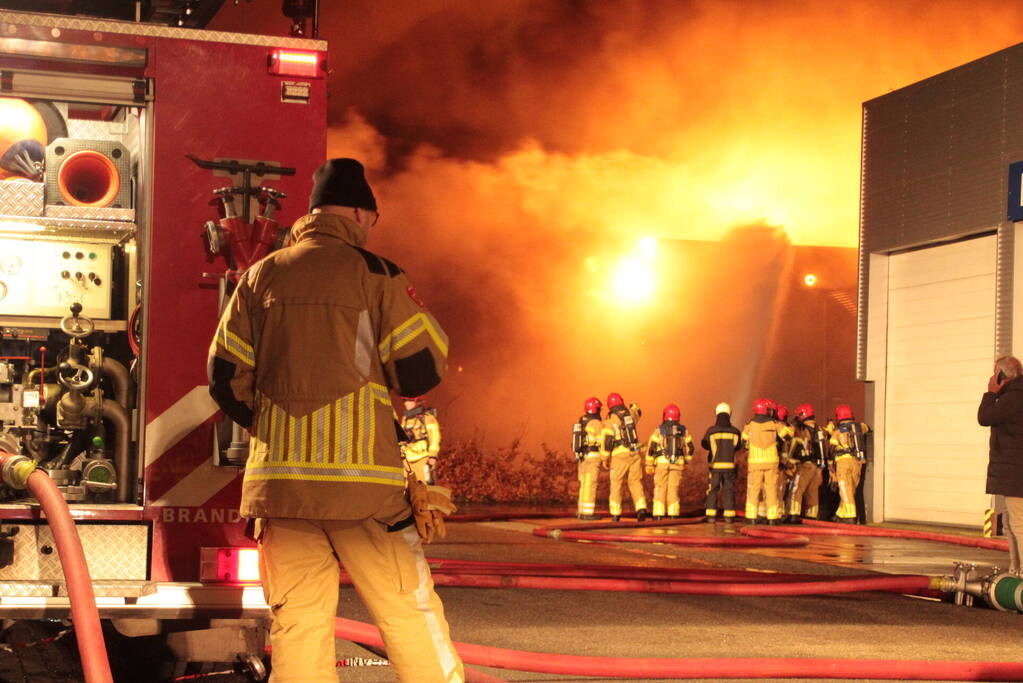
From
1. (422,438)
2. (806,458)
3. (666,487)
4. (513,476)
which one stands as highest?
(422,438)

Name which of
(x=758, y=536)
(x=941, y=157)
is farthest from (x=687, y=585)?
(x=941, y=157)

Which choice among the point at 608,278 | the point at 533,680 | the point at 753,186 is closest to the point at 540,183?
the point at 608,278

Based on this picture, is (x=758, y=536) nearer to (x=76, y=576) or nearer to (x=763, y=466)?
(x=763, y=466)

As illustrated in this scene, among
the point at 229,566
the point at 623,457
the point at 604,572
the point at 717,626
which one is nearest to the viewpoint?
the point at 229,566

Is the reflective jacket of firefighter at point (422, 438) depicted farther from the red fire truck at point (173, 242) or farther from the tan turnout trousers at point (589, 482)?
the red fire truck at point (173, 242)

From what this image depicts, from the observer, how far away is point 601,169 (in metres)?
38.3

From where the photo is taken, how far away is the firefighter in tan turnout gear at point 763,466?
18266 mm

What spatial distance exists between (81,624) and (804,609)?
5.47 metres

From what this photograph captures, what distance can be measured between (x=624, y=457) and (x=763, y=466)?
1847 mm

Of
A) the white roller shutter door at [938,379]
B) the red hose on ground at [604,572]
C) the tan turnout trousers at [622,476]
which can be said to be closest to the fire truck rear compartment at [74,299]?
the red hose on ground at [604,572]

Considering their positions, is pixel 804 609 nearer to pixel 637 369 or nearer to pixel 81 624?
pixel 81 624

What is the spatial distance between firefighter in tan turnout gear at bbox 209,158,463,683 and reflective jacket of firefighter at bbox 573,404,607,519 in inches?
570

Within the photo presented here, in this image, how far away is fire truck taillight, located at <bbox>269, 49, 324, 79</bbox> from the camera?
5.20m

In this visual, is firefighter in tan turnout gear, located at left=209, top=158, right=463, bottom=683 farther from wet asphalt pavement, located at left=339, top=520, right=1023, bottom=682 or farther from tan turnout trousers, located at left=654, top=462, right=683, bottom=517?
tan turnout trousers, located at left=654, top=462, right=683, bottom=517
